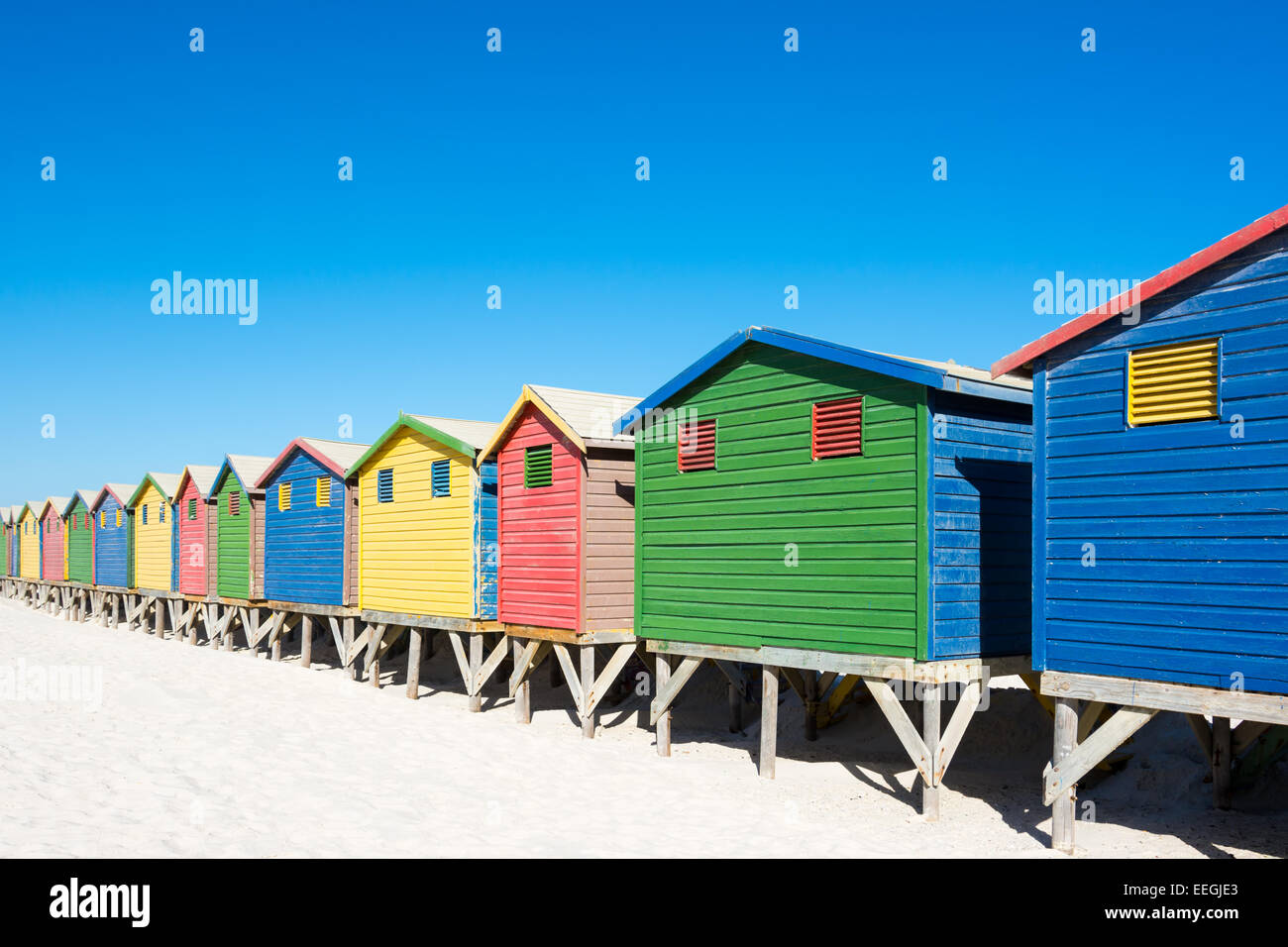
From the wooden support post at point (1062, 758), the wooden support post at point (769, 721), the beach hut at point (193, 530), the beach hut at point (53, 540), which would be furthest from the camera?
the beach hut at point (53, 540)

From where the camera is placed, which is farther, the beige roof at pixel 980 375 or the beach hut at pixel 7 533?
the beach hut at pixel 7 533

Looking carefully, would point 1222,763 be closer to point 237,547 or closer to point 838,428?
point 838,428

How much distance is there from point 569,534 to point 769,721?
4.47 metres

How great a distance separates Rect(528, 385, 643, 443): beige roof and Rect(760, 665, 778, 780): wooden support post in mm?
4621

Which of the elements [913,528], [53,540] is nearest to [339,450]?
[913,528]

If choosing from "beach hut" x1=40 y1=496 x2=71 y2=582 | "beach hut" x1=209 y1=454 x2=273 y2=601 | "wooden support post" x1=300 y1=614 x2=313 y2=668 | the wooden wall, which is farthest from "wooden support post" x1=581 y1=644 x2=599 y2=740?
"beach hut" x1=40 y1=496 x2=71 y2=582

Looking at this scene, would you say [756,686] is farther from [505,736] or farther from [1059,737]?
[1059,737]

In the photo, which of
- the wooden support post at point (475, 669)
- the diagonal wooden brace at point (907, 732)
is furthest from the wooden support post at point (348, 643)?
the diagonal wooden brace at point (907, 732)

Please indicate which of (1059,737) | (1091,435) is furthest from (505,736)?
(1091,435)

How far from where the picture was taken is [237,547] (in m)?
27.5

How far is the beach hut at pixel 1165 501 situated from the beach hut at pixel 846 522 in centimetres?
138

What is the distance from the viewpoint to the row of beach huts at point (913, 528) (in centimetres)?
841

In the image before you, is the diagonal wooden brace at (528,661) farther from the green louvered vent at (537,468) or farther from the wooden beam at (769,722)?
the wooden beam at (769,722)

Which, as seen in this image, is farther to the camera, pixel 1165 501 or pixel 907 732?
pixel 907 732
